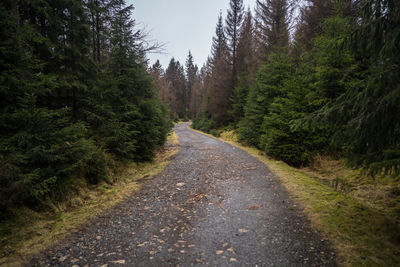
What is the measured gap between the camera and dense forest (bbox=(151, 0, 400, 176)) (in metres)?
2.91

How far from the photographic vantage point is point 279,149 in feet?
33.0

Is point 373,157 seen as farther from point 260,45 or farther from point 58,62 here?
point 260,45

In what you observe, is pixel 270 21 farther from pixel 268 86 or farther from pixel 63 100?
pixel 63 100

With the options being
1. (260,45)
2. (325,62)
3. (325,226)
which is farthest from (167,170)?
(260,45)

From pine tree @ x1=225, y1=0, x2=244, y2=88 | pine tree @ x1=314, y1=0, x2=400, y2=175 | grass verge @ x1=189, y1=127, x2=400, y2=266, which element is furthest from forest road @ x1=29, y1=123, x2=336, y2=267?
pine tree @ x1=225, y1=0, x2=244, y2=88

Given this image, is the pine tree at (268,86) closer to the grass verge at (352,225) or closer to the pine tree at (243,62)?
the pine tree at (243,62)

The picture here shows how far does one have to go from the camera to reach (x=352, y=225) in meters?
3.85

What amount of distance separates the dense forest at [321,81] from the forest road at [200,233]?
1.96 meters

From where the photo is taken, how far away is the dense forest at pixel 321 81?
291 cm

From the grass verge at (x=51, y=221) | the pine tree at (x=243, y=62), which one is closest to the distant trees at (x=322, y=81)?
the pine tree at (x=243, y=62)

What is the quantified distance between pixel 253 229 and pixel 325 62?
25.6 ft

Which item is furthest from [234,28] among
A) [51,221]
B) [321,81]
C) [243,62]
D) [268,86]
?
[51,221]

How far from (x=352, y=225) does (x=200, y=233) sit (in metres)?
3.19

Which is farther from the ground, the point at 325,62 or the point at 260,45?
the point at 260,45
